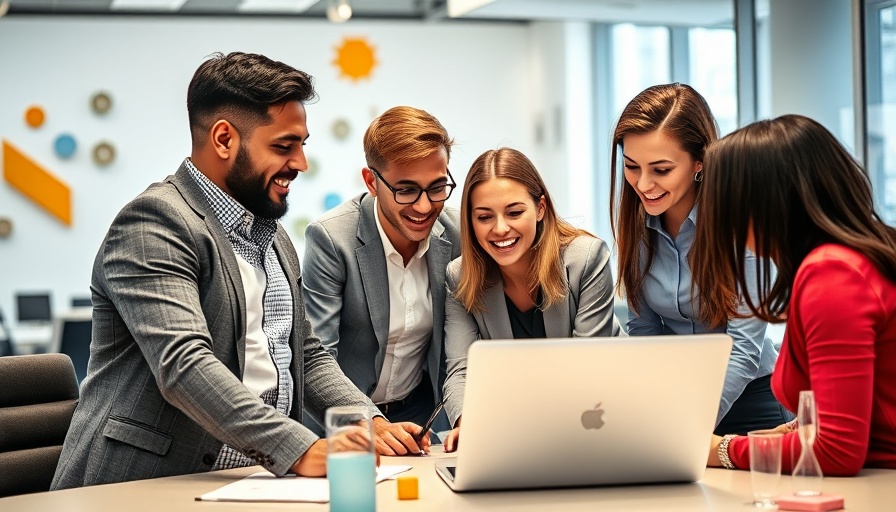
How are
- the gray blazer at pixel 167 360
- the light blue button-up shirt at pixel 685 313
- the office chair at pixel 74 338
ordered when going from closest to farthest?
the gray blazer at pixel 167 360
the light blue button-up shirt at pixel 685 313
the office chair at pixel 74 338

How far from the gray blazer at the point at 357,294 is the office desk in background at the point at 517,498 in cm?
89

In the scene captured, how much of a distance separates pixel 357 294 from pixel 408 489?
1.10 m

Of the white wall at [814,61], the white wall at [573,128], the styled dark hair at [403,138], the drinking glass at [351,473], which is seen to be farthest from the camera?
the white wall at [573,128]

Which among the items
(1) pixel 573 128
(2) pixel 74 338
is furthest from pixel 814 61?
(2) pixel 74 338

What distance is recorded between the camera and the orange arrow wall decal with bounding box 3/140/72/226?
8359mm

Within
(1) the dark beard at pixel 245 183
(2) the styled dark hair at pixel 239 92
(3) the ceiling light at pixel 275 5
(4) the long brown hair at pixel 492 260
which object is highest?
(3) the ceiling light at pixel 275 5

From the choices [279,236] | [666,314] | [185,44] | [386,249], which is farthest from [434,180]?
[185,44]

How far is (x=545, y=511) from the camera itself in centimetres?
152

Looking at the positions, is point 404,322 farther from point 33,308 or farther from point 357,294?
point 33,308

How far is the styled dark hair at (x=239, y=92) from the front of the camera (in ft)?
6.74

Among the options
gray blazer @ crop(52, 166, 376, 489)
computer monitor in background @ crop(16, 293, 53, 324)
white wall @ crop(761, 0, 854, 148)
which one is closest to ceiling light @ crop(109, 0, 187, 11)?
computer monitor in background @ crop(16, 293, 53, 324)

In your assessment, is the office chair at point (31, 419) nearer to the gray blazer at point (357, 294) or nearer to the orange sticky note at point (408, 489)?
the gray blazer at point (357, 294)

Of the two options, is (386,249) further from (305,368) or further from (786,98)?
(786,98)

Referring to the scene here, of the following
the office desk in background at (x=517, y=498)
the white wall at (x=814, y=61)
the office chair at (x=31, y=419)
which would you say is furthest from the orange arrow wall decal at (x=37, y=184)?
the office desk in background at (x=517, y=498)
